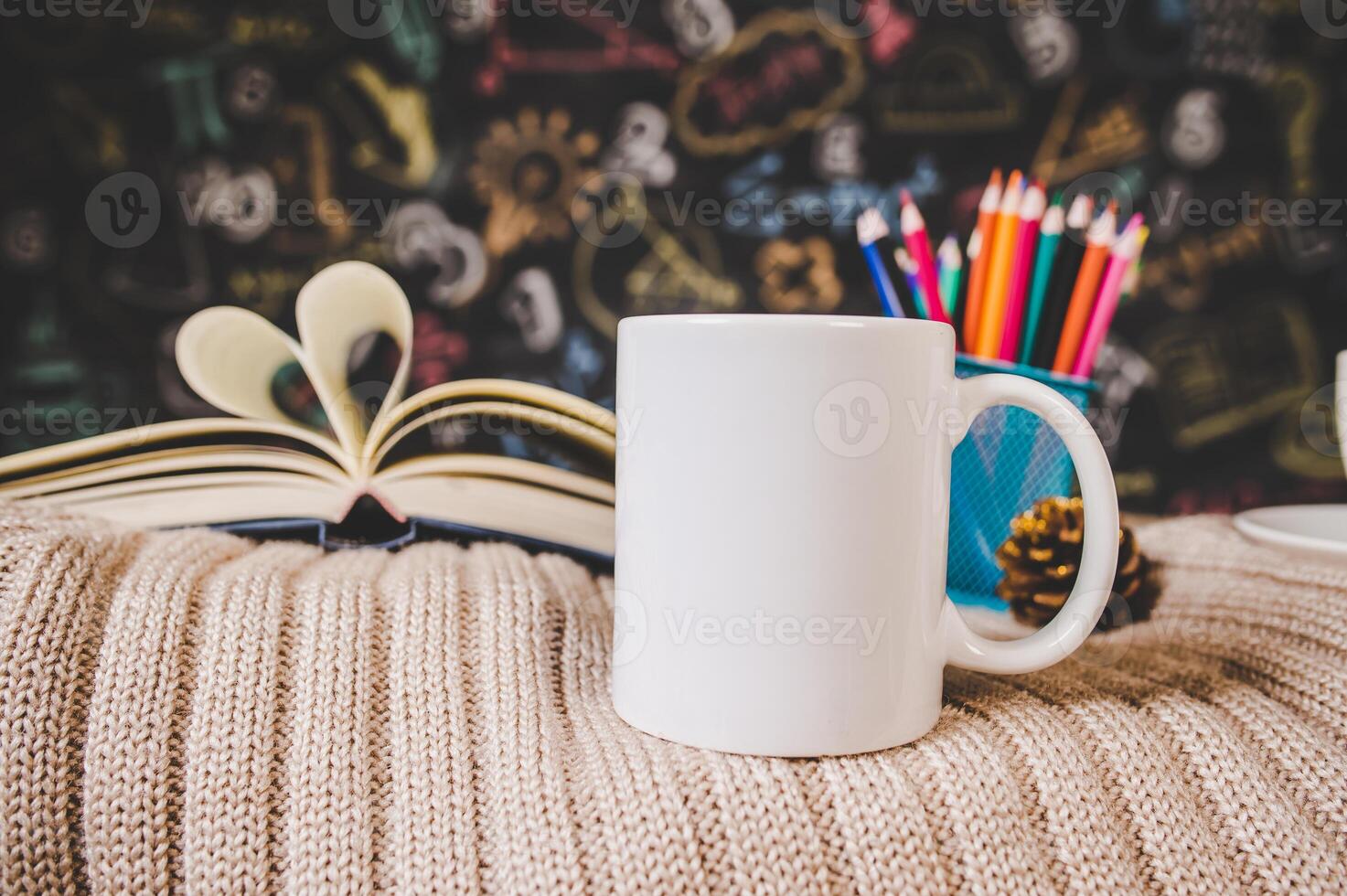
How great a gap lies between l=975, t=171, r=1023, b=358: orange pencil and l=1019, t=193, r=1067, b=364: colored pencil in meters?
0.01

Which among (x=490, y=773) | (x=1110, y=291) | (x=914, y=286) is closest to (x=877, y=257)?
(x=914, y=286)

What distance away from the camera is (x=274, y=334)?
0.54 m

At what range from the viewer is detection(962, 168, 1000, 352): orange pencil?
0.49 metres

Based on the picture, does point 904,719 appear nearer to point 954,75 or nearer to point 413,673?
point 413,673

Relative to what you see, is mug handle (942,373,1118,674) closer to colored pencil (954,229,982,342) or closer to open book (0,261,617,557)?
colored pencil (954,229,982,342)

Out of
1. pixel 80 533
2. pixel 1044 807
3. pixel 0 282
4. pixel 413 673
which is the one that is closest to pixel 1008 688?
pixel 1044 807

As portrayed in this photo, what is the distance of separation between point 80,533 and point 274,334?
19 centimetres

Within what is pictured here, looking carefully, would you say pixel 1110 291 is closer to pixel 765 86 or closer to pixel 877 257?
pixel 877 257

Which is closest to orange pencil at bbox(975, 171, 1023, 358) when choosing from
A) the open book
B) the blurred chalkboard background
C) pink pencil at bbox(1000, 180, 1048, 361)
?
pink pencil at bbox(1000, 180, 1048, 361)

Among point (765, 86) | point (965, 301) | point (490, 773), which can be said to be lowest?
point (490, 773)

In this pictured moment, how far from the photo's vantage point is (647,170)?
1.95 feet

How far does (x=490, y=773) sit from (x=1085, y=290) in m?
0.39

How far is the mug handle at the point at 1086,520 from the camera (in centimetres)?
33

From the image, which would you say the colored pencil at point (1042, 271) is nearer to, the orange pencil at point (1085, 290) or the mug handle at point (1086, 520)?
the orange pencil at point (1085, 290)
